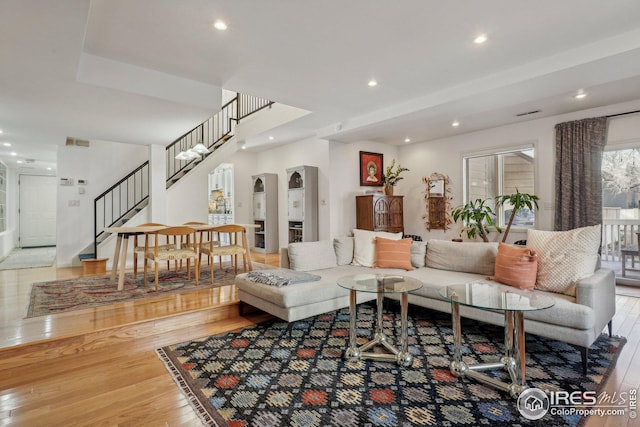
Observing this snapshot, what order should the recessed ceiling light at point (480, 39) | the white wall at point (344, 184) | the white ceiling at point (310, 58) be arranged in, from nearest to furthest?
the white ceiling at point (310, 58), the recessed ceiling light at point (480, 39), the white wall at point (344, 184)

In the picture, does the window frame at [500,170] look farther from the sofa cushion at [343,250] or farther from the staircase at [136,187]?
the staircase at [136,187]

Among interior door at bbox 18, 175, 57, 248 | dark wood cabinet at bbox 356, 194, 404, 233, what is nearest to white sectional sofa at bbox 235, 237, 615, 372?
dark wood cabinet at bbox 356, 194, 404, 233

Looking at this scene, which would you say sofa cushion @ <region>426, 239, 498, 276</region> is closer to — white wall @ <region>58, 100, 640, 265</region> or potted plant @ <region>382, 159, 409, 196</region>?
white wall @ <region>58, 100, 640, 265</region>

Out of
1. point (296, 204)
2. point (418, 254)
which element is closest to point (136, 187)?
point (296, 204)

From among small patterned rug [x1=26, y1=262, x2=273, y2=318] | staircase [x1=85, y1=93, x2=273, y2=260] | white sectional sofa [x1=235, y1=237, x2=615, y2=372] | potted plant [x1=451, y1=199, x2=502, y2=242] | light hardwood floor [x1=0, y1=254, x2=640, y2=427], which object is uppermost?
staircase [x1=85, y1=93, x2=273, y2=260]

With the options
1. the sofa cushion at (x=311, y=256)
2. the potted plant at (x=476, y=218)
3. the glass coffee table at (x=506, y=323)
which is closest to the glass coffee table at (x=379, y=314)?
the glass coffee table at (x=506, y=323)

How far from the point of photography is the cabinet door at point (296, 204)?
22.1ft

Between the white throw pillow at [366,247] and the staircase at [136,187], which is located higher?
the staircase at [136,187]

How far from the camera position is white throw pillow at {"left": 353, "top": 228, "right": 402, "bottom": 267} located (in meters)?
3.93

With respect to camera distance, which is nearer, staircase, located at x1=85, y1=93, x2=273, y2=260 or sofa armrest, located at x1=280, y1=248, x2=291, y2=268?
sofa armrest, located at x1=280, y1=248, x2=291, y2=268

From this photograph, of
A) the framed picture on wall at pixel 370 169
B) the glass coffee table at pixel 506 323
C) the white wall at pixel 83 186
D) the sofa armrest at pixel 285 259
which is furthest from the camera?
the framed picture on wall at pixel 370 169

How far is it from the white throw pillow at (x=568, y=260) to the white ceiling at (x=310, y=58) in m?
1.74

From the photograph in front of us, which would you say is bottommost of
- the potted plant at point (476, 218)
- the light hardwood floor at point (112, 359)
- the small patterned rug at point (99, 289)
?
the light hardwood floor at point (112, 359)

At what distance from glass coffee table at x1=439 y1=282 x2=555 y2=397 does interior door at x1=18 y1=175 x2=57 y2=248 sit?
453 inches
